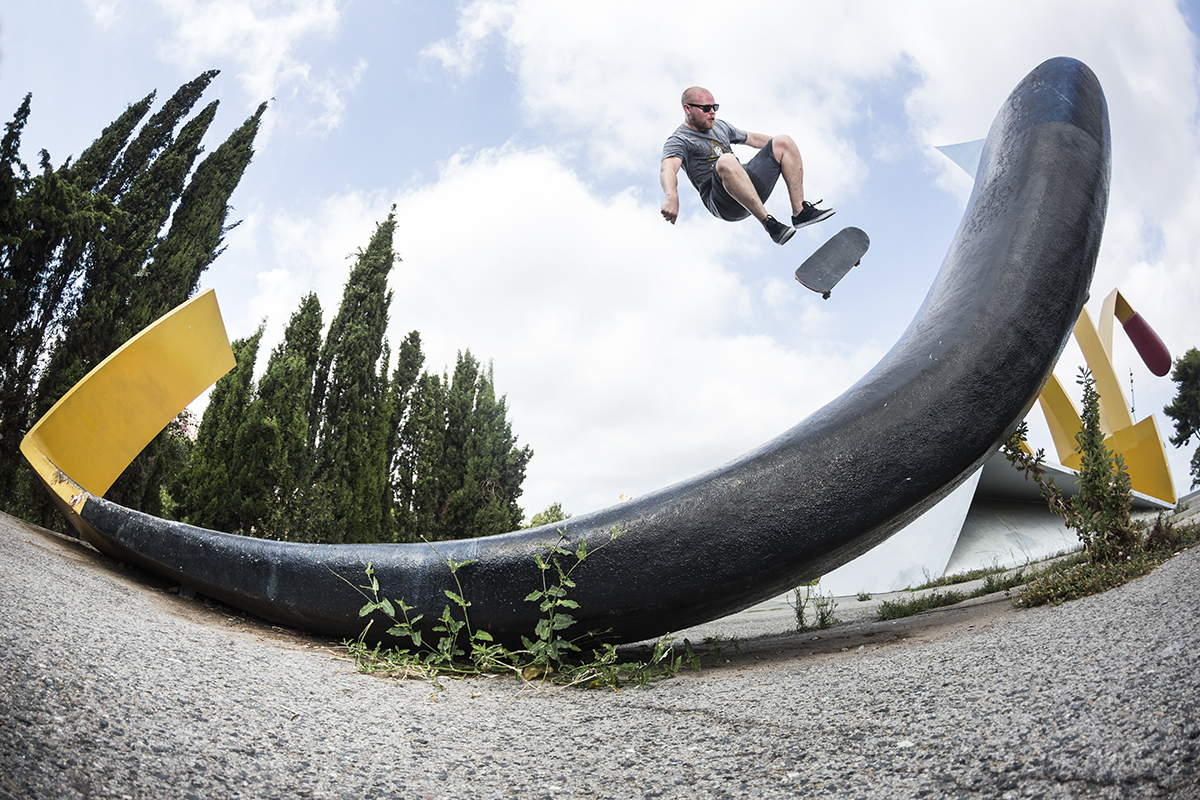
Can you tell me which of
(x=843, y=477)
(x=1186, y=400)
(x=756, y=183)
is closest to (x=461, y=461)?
(x=756, y=183)

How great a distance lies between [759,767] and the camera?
1782mm

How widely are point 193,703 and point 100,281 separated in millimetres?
9552

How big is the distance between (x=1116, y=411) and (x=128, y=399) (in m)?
14.3

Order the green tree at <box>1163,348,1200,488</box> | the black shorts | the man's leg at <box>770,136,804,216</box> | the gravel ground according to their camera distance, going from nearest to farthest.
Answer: the gravel ground, the man's leg at <box>770,136,804,216</box>, the black shorts, the green tree at <box>1163,348,1200,488</box>

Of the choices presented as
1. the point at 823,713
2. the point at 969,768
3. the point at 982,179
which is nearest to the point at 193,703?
the point at 823,713

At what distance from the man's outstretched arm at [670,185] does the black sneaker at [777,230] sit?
686mm

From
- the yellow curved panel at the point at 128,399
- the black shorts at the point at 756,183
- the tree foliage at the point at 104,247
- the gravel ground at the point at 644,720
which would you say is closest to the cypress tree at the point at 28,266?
the tree foliage at the point at 104,247

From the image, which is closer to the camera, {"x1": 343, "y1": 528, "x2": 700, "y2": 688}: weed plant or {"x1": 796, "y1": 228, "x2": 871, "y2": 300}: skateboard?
{"x1": 343, "y1": 528, "x2": 700, "y2": 688}: weed plant

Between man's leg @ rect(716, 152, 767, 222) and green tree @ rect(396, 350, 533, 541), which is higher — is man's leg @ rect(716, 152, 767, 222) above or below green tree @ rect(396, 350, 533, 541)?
above

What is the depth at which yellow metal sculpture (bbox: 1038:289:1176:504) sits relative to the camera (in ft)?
36.1

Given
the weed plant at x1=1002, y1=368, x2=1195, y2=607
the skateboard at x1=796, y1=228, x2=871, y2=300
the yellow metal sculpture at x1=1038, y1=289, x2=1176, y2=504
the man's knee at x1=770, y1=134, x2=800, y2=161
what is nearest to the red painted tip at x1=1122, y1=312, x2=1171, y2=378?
the yellow metal sculpture at x1=1038, y1=289, x2=1176, y2=504

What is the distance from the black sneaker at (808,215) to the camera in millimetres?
4586

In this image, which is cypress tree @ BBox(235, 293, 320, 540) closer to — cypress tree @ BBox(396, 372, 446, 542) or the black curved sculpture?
cypress tree @ BBox(396, 372, 446, 542)

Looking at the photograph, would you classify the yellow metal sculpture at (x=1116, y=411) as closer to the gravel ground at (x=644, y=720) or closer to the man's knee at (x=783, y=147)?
the man's knee at (x=783, y=147)
